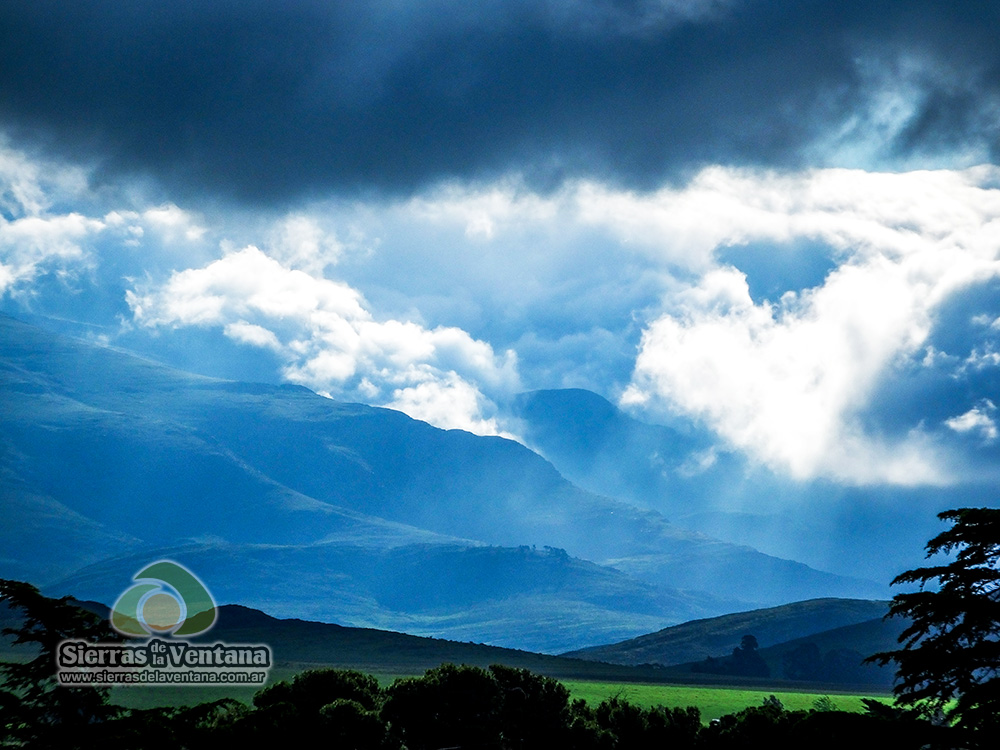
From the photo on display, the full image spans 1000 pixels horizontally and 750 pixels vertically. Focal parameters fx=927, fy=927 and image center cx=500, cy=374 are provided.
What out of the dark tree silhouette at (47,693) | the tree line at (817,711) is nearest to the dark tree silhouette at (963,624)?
the tree line at (817,711)

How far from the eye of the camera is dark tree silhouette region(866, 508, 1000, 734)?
28922 millimetres

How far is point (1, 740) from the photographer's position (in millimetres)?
29750

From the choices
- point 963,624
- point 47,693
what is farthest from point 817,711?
point 47,693

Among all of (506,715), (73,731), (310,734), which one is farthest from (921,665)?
(506,715)

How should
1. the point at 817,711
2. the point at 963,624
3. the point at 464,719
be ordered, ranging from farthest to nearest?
the point at 464,719, the point at 817,711, the point at 963,624

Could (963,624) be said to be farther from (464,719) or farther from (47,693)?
(464,719)

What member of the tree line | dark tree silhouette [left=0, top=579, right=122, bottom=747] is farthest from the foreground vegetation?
dark tree silhouette [left=0, top=579, right=122, bottom=747]

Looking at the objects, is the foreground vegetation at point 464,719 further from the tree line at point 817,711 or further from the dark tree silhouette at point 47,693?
the dark tree silhouette at point 47,693

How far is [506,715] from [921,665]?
54891 mm

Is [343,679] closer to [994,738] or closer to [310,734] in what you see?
[310,734]

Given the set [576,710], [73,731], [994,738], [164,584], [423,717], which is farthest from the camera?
[576,710]

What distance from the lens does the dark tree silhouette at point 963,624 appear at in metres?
28.9

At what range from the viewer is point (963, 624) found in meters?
29.5

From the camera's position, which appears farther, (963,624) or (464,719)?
(464,719)
